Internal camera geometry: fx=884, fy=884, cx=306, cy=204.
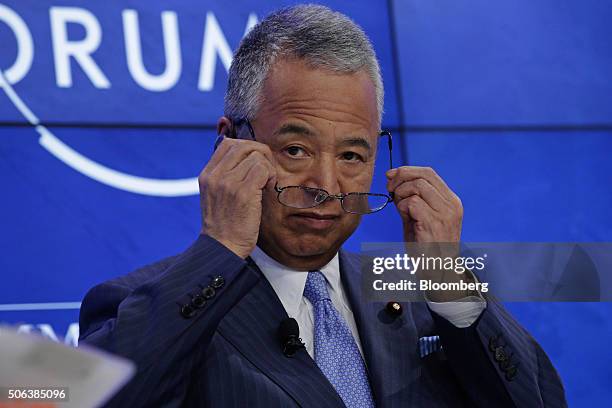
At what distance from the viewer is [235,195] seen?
56.6 inches

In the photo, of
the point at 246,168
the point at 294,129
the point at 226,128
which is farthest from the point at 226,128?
the point at 246,168

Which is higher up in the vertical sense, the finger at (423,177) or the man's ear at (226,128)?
the man's ear at (226,128)

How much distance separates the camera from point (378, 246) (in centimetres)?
184

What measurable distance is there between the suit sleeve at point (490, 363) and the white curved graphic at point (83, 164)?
3.71 feet

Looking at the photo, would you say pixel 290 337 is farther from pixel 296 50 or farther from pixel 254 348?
pixel 296 50

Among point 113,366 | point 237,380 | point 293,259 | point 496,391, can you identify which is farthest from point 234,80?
point 113,366

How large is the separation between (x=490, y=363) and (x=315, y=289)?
0.34m

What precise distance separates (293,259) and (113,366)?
94 cm

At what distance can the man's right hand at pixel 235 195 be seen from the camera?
1.44 m

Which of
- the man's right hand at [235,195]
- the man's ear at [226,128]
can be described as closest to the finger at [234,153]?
the man's right hand at [235,195]

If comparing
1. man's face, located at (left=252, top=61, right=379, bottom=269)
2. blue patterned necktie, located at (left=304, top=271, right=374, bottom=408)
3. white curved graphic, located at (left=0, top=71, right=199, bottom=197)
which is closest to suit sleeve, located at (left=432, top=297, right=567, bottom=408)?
blue patterned necktie, located at (left=304, top=271, right=374, bottom=408)

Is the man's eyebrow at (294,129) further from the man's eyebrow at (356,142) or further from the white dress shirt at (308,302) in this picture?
the white dress shirt at (308,302)

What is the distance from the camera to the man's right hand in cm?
144

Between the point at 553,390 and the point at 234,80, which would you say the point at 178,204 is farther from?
the point at 553,390
